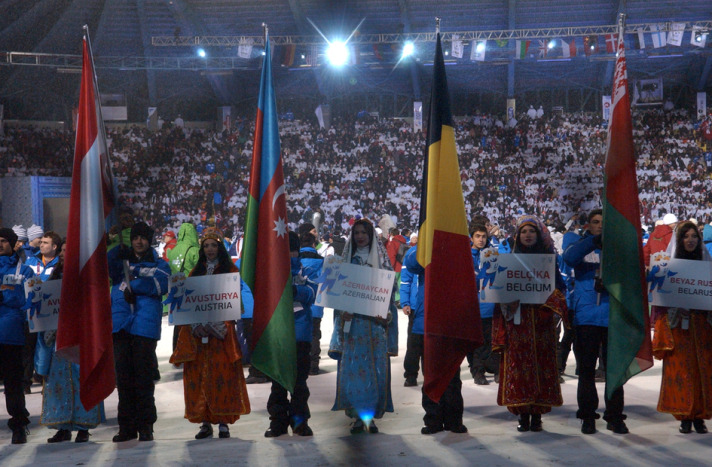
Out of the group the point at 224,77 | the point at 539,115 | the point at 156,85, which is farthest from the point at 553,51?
the point at 156,85

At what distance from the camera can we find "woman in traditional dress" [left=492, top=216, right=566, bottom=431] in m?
5.59

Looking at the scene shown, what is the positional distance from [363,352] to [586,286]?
5.51 feet

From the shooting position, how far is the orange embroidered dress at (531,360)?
18.3 ft

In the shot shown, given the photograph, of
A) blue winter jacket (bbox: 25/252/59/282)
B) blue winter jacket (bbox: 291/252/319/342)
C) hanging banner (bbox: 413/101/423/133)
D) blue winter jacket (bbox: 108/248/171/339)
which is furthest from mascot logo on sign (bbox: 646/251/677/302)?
hanging banner (bbox: 413/101/423/133)

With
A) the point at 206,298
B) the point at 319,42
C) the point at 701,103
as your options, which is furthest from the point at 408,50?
the point at 206,298

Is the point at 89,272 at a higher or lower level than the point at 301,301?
higher

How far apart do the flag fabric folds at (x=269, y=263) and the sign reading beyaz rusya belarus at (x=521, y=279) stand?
4.71 feet

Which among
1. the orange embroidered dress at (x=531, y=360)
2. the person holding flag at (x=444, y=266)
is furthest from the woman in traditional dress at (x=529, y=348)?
the person holding flag at (x=444, y=266)

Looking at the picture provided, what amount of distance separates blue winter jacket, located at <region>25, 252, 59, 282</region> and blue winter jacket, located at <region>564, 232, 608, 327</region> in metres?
3.79

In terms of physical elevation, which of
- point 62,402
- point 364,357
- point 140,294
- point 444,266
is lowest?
point 62,402

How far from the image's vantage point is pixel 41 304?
5.64m

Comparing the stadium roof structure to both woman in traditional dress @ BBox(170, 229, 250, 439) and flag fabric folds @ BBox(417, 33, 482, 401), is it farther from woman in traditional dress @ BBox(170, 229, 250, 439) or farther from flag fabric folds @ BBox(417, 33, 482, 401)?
woman in traditional dress @ BBox(170, 229, 250, 439)

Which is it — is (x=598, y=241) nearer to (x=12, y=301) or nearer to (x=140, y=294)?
(x=140, y=294)

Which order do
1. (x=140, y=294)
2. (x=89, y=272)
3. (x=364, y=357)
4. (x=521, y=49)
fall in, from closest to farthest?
(x=89, y=272), (x=140, y=294), (x=364, y=357), (x=521, y=49)
